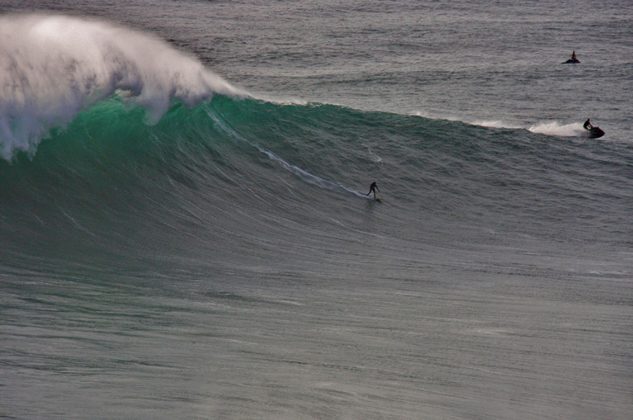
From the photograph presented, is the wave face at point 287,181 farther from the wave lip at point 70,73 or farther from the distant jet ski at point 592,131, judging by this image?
the distant jet ski at point 592,131

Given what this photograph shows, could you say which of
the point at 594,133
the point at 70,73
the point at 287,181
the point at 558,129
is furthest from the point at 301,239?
the point at 558,129

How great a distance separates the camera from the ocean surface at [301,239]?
11867 millimetres

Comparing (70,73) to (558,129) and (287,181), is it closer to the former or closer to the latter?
(287,181)

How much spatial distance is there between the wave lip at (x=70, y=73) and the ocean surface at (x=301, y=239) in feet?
0.16

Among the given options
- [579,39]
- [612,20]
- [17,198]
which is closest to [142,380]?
[17,198]

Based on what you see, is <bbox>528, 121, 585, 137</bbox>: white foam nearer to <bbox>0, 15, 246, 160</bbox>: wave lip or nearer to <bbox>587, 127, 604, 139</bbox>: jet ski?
<bbox>587, 127, 604, 139</bbox>: jet ski

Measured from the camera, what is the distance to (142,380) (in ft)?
37.7

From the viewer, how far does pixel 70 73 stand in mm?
20797

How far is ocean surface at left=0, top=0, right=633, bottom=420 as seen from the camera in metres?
11.9

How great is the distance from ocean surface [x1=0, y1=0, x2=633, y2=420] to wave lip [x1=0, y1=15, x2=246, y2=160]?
50 mm

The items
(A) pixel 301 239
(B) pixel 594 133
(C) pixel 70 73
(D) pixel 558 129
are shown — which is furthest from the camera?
(D) pixel 558 129

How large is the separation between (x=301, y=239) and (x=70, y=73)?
4976mm

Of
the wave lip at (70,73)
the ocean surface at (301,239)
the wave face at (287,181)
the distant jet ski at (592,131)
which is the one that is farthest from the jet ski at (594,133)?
the wave lip at (70,73)

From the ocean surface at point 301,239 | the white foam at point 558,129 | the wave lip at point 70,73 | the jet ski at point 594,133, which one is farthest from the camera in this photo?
the white foam at point 558,129
